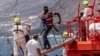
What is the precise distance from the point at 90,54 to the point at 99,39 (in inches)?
35.1

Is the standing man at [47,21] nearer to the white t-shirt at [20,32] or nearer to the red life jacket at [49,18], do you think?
the red life jacket at [49,18]

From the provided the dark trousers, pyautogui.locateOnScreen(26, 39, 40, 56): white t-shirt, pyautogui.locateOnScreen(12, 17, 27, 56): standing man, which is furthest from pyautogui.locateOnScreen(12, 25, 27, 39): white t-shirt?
pyautogui.locateOnScreen(26, 39, 40, 56): white t-shirt

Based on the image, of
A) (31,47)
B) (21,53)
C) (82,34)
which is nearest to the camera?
(31,47)

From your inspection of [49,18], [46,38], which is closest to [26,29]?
[46,38]

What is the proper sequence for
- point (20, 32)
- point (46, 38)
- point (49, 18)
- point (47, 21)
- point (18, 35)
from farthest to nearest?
point (18, 35)
point (20, 32)
point (46, 38)
point (47, 21)
point (49, 18)

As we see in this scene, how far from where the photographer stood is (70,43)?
2620 cm

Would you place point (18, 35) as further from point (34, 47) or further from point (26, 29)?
point (34, 47)

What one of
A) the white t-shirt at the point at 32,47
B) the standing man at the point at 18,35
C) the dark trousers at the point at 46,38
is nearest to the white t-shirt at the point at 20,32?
the standing man at the point at 18,35

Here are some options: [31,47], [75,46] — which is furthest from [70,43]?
[31,47]

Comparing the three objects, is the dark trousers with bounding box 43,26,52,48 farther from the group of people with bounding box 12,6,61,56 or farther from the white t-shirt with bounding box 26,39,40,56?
the white t-shirt with bounding box 26,39,40,56

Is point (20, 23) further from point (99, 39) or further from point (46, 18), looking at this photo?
point (99, 39)

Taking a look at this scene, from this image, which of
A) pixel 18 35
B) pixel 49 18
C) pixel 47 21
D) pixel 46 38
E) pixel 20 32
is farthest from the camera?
pixel 18 35

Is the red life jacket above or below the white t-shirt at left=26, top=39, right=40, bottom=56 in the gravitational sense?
above

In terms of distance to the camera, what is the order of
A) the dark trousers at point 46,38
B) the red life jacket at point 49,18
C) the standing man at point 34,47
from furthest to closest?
the dark trousers at point 46,38 < the red life jacket at point 49,18 < the standing man at point 34,47
